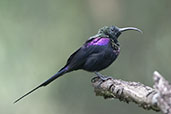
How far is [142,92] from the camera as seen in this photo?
12.9 feet

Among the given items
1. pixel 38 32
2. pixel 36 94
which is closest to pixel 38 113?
pixel 36 94

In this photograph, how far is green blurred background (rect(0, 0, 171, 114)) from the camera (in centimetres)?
816

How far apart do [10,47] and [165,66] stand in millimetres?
3312

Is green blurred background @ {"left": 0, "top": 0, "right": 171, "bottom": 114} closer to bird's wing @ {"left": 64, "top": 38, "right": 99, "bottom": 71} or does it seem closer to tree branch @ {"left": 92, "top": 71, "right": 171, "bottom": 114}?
bird's wing @ {"left": 64, "top": 38, "right": 99, "bottom": 71}

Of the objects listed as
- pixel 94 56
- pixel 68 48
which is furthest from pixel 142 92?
pixel 68 48

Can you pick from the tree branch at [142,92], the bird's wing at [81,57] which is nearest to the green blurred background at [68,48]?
the bird's wing at [81,57]

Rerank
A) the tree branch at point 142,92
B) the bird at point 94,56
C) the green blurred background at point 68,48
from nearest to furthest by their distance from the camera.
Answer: the tree branch at point 142,92
the bird at point 94,56
the green blurred background at point 68,48

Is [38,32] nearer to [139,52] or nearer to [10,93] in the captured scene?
[10,93]

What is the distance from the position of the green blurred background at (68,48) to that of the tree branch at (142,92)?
9.47 feet

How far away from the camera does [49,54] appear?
840 cm

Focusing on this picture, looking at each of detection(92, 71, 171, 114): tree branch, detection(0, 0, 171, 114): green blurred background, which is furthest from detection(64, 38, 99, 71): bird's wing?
detection(0, 0, 171, 114): green blurred background

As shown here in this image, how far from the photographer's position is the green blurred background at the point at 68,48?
8164 millimetres

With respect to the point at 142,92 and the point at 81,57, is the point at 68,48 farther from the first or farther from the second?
the point at 142,92

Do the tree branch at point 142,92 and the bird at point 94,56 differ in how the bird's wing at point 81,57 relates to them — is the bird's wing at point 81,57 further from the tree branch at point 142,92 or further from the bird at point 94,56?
the tree branch at point 142,92
